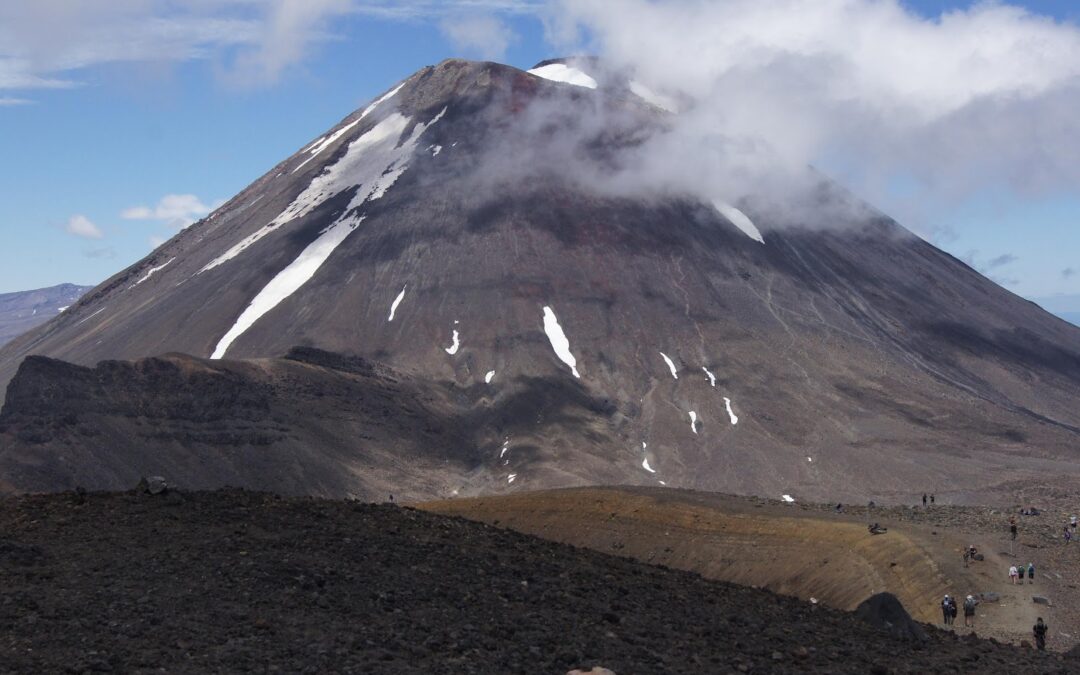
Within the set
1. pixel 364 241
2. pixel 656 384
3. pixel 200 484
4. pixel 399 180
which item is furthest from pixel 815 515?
pixel 399 180

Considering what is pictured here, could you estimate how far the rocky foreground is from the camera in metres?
20.2

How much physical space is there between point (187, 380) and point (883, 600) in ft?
270

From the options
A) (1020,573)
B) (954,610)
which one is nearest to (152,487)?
(954,610)

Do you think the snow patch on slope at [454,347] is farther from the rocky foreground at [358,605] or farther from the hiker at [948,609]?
the rocky foreground at [358,605]

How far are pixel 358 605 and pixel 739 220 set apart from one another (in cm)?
15155

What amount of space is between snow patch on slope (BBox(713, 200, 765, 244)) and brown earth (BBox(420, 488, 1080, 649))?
110m

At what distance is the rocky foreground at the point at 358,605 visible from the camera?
20.2 meters

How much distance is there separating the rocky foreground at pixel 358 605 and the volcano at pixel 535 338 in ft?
185

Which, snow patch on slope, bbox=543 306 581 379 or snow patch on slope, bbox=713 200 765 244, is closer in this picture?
snow patch on slope, bbox=543 306 581 379

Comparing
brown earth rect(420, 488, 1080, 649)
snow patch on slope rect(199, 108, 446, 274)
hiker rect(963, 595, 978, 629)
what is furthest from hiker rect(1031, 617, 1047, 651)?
snow patch on slope rect(199, 108, 446, 274)

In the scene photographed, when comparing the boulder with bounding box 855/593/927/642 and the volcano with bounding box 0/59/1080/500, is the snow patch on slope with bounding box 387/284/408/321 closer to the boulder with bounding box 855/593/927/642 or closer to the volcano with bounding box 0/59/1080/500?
the volcano with bounding box 0/59/1080/500

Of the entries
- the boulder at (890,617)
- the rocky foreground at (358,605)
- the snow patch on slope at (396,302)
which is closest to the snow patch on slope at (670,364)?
the snow patch on slope at (396,302)

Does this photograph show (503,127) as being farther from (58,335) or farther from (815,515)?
(815,515)

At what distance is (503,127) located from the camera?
582 ft
